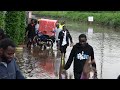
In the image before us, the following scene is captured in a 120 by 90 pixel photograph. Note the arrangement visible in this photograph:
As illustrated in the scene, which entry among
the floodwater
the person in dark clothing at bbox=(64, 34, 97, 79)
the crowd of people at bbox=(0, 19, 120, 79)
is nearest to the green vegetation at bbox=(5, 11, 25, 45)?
the floodwater

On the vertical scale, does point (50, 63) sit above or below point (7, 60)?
below

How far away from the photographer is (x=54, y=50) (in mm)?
18250

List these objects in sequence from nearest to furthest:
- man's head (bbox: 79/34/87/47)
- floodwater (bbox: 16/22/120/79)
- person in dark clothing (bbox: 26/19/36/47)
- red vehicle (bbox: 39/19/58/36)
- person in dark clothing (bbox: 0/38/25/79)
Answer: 1. person in dark clothing (bbox: 0/38/25/79)
2. man's head (bbox: 79/34/87/47)
3. floodwater (bbox: 16/22/120/79)
4. person in dark clothing (bbox: 26/19/36/47)
5. red vehicle (bbox: 39/19/58/36)

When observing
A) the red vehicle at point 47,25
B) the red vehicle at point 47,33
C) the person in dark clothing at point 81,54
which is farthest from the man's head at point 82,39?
the red vehicle at point 47,25

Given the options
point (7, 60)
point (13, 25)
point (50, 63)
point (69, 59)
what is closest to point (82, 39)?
point (69, 59)

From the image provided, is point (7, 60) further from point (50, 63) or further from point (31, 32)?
point (31, 32)

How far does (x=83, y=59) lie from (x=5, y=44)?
2.92 meters

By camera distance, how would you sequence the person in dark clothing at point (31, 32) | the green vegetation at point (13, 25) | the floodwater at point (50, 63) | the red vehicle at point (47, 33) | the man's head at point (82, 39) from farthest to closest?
the red vehicle at point (47, 33)
the person in dark clothing at point (31, 32)
the green vegetation at point (13, 25)
the floodwater at point (50, 63)
the man's head at point (82, 39)

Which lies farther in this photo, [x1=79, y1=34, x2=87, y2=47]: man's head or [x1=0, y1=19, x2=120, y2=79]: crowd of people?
[x1=79, y1=34, x2=87, y2=47]: man's head

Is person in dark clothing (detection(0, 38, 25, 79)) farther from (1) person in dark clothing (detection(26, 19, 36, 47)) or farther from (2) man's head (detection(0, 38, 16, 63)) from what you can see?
(1) person in dark clothing (detection(26, 19, 36, 47))

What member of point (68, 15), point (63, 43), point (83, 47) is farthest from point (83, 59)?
point (68, 15)

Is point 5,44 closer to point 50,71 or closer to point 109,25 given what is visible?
point 50,71

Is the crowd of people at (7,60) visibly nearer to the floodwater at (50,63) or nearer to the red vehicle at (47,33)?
the floodwater at (50,63)

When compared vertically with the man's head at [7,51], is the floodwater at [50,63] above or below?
below
